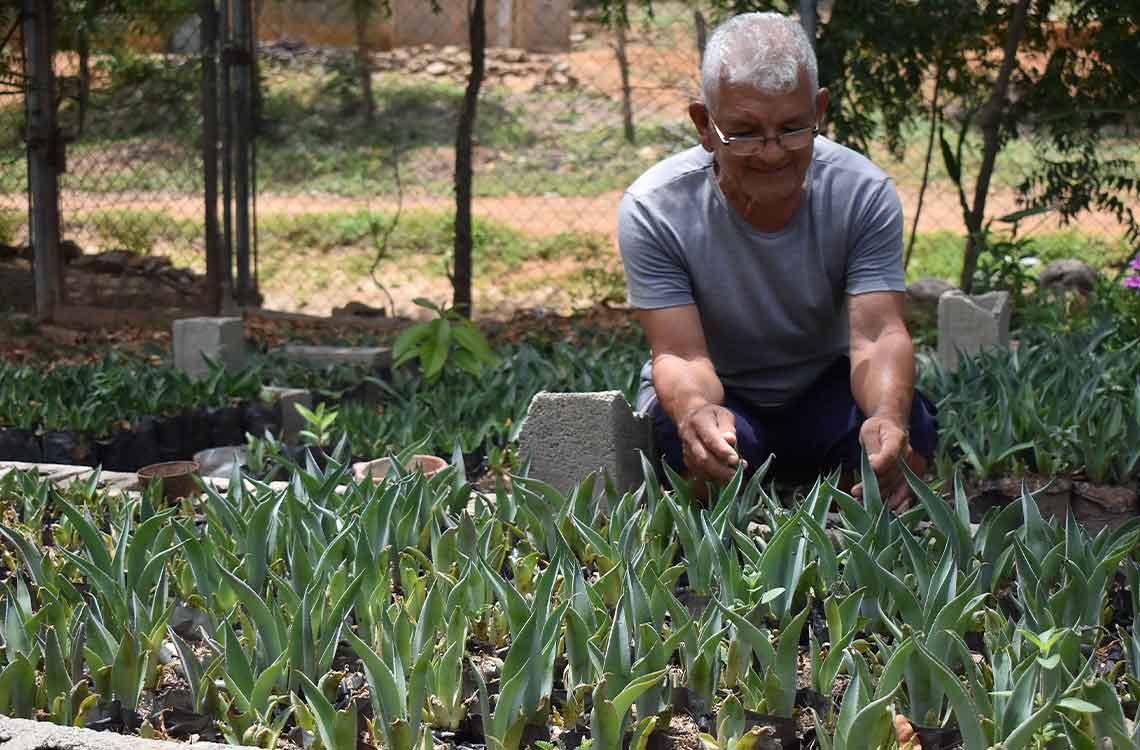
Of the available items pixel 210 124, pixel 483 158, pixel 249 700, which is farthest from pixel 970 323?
pixel 483 158

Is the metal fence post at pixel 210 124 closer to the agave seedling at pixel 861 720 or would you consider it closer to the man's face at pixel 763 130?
the man's face at pixel 763 130

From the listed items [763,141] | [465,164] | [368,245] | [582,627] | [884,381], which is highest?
[763,141]

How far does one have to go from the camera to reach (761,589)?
2.31m

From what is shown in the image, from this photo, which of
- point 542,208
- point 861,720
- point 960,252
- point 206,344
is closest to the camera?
point 861,720

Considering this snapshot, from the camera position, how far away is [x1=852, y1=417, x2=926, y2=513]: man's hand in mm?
2732

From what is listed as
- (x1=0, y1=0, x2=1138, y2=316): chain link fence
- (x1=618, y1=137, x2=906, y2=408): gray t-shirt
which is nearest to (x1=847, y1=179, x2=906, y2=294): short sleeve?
(x1=618, y1=137, x2=906, y2=408): gray t-shirt

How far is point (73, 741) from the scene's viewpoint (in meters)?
1.88

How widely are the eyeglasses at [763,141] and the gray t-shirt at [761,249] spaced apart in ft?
0.91

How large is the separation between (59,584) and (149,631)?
1.01 feet

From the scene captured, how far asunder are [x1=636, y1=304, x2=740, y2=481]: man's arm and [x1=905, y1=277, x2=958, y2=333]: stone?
12.3ft

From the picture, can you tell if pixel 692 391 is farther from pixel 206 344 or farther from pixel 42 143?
pixel 42 143

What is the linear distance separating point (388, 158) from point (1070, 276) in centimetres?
796

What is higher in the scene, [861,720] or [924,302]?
[861,720]

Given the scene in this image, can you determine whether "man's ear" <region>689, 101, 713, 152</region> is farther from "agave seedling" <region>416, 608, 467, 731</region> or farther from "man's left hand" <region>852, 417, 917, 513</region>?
"agave seedling" <region>416, 608, 467, 731</region>
